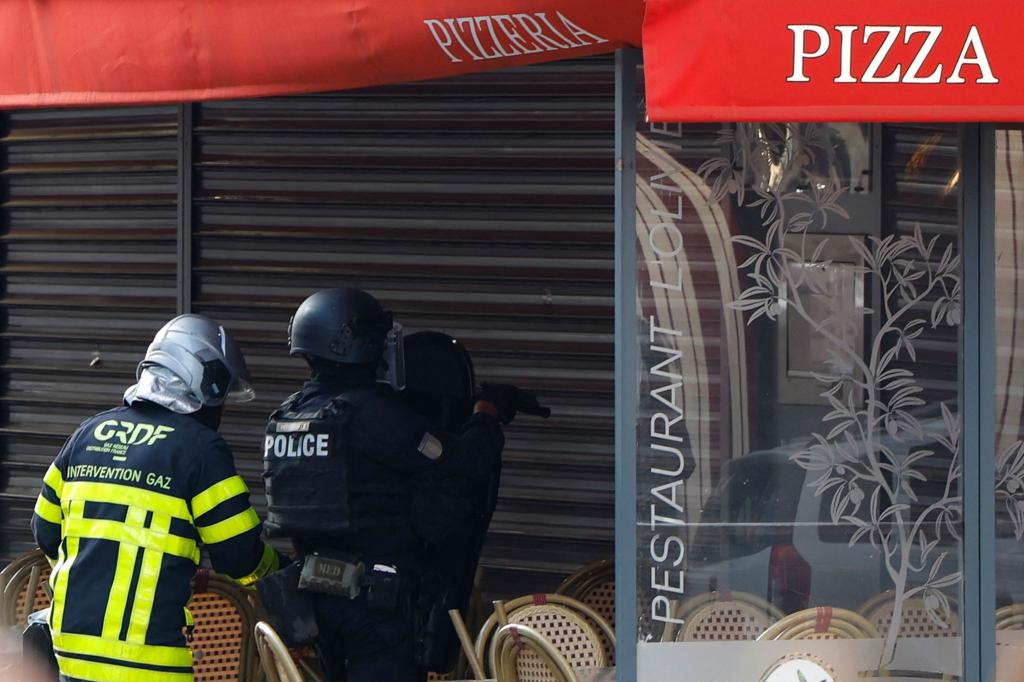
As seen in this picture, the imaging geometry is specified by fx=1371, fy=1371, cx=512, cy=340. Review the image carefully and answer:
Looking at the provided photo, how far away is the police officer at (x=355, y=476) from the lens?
4.82 metres

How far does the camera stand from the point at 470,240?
666cm

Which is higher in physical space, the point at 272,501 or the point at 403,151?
the point at 403,151

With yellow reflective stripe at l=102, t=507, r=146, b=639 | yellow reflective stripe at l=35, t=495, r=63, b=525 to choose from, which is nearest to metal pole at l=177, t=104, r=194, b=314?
yellow reflective stripe at l=35, t=495, r=63, b=525

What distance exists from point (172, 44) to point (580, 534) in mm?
3073

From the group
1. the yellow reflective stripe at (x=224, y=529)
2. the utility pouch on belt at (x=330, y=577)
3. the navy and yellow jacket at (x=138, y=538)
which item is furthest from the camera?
the utility pouch on belt at (x=330, y=577)

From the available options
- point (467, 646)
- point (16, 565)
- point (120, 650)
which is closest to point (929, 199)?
point (467, 646)

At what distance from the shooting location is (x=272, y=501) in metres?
4.96

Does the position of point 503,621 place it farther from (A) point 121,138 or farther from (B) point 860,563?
(A) point 121,138

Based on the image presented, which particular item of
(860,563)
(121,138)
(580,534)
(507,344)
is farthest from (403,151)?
(860,563)

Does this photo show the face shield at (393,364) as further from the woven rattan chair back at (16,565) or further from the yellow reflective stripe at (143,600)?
the woven rattan chair back at (16,565)

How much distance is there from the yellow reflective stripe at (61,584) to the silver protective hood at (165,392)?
497 millimetres

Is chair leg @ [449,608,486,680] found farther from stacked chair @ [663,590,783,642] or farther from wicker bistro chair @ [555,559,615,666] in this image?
stacked chair @ [663,590,783,642]

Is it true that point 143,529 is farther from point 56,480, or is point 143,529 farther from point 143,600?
point 56,480

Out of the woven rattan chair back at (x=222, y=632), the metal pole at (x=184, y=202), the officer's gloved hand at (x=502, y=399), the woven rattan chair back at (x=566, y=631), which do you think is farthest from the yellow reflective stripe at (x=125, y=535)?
the metal pole at (x=184, y=202)
